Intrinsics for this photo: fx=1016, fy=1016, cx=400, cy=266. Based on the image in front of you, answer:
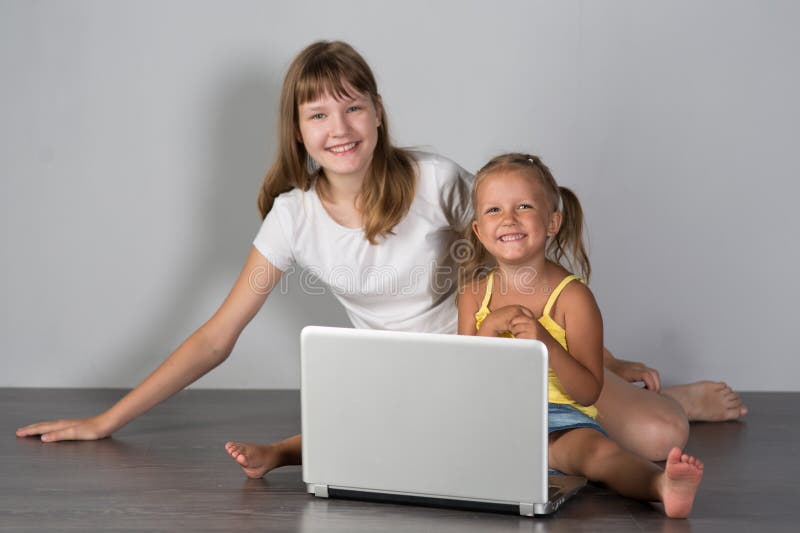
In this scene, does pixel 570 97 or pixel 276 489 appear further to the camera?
pixel 570 97

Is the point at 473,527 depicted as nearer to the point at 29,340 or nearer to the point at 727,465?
the point at 727,465

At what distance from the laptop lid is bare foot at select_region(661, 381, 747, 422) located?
0.85m

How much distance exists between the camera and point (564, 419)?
184 centimetres

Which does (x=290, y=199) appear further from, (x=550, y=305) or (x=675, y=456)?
(x=675, y=456)

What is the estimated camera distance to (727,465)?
6.45 ft

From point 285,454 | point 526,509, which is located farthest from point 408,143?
point 526,509

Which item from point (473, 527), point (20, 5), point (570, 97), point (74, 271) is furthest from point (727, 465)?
point (20, 5)

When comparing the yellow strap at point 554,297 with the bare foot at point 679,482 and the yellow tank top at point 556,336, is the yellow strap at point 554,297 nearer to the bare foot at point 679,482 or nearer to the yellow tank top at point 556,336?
the yellow tank top at point 556,336

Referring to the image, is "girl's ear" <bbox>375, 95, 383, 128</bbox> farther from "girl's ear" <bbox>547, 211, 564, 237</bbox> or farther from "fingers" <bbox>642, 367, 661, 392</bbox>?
"fingers" <bbox>642, 367, 661, 392</bbox>

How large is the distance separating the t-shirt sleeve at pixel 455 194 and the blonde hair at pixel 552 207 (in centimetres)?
4

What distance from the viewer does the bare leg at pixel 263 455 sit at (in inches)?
71.5

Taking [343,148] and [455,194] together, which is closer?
[343,148]

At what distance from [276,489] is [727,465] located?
0.87m

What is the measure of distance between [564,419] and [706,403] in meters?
0.64
